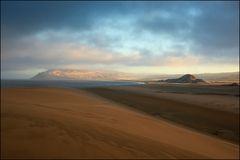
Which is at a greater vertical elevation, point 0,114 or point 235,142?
point 0,114

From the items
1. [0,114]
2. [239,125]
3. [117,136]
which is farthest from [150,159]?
[239,125]

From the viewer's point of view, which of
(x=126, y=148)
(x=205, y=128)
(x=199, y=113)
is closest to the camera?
(x=126, y=148)

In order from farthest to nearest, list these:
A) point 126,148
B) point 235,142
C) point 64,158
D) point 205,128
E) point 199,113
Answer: point 199,113 < point 205,128 < point 235,142 < point 126,148 < point 64,158

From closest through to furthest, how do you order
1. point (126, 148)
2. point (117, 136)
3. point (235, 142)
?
point (126, 148)
point (117, 136)
point (235, 142)

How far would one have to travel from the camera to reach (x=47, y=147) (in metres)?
5.02

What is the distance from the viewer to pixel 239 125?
14.2m

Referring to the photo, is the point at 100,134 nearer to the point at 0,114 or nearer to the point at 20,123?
the point at 20,123

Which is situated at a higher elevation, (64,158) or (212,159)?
(64,158)

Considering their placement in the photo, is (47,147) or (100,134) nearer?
(47,147)

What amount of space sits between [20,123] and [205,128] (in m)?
10.4

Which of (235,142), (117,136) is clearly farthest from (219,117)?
(117,136)

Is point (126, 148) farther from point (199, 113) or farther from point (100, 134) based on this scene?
point (199, 113)

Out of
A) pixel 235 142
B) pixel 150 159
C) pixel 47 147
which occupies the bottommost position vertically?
pixel 235 142

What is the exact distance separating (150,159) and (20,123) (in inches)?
142
